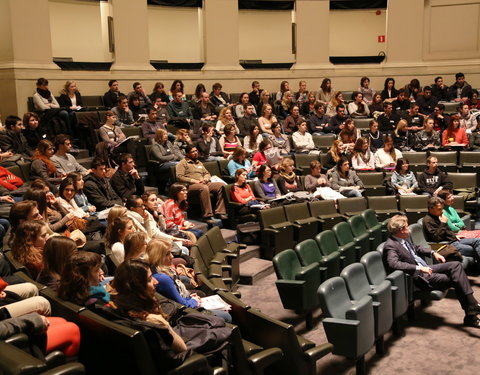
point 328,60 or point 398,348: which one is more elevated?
point 328,60

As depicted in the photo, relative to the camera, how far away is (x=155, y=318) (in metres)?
3.20

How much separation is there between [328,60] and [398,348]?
887 cm

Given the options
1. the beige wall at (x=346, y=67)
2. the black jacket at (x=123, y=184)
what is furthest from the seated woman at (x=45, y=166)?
the beige wall at (x=346, y=67)

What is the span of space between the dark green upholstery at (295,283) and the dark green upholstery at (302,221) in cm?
191

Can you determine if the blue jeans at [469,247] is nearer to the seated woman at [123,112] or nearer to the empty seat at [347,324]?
the empty seat at [347,324]

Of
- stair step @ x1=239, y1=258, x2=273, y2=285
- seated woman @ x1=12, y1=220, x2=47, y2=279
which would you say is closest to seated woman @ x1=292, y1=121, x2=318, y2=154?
stair step @ x1=239, y1=258, x2=273, y2=285

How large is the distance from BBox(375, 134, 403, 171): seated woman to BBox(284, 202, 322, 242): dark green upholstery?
7.30 feet

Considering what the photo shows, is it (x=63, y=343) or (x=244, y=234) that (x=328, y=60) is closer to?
(x=244, y=234)

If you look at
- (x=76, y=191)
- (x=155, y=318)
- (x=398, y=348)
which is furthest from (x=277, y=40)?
(x=155, y=318)

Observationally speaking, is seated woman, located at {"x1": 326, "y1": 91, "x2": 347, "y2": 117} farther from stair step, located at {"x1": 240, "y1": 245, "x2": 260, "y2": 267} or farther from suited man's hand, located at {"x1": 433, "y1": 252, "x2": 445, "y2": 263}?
suited man's hand, located at {"x1": 433, "y1": 252, "x2": 445, "y2": 263}

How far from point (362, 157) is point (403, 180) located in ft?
2.75

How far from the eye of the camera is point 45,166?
21.2ft

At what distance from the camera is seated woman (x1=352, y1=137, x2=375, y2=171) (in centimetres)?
898

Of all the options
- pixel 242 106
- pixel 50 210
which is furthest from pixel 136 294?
pixel 242 106
